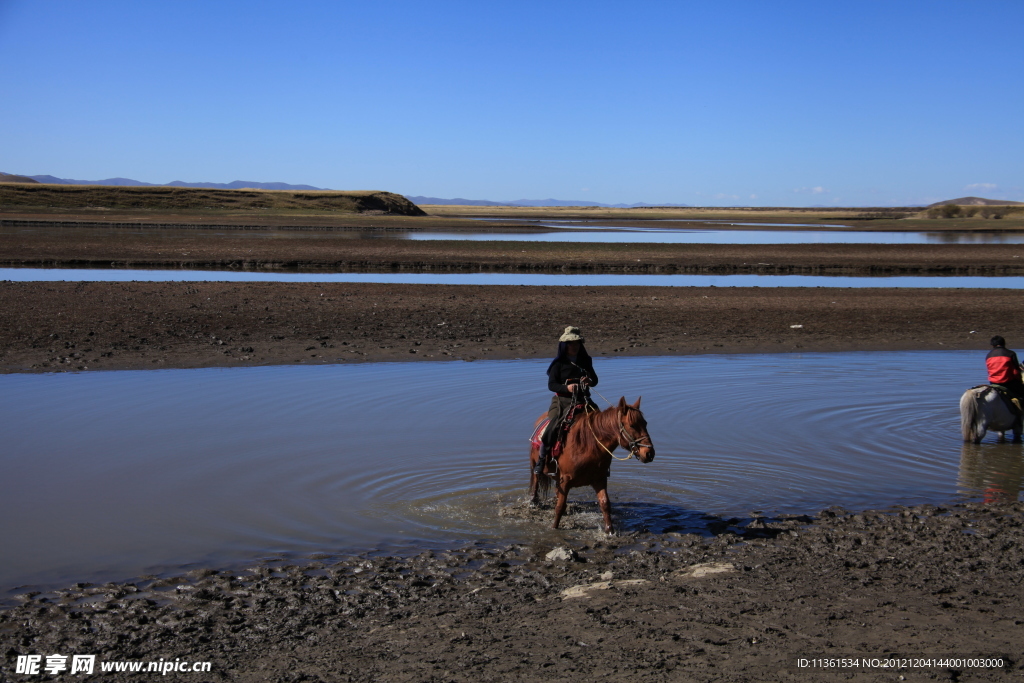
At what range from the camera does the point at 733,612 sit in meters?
6.19

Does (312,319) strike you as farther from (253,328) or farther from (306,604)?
(306,604)

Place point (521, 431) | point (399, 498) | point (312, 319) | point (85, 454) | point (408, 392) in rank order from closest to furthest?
point (399, 498), point (85, 454), point (521, 431), point (408, 392), point (312, 319)

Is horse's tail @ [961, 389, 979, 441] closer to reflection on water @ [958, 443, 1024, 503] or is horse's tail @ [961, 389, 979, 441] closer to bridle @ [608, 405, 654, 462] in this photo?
reflection on water @ [958, 443, 1024, 503]

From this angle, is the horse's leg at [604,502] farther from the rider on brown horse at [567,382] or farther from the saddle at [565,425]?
the rider on brown horse at [567,382]

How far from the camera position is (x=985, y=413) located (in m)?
11.5

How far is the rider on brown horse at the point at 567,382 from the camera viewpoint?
28.0ft

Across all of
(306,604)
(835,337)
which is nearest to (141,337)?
(306,604)

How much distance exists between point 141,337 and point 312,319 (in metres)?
4.19

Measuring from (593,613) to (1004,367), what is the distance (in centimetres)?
821

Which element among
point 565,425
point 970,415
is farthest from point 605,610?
point 970,415

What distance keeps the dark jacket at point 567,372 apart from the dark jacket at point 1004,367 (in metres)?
6.26

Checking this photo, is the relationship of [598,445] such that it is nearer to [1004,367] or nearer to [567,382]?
[567,382]


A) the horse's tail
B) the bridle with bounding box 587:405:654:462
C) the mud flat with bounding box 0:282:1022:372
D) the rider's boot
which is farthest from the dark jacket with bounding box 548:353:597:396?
the mud flat with bounding box 0:282:1022:372

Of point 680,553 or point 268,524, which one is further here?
point 268,524
